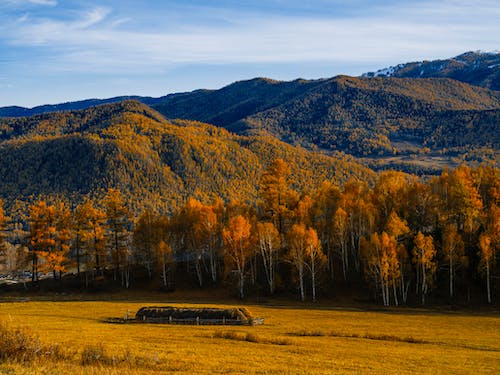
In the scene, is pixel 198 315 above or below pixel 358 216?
below

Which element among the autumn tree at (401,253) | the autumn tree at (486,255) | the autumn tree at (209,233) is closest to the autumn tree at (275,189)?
the autumn tree at (209,233)

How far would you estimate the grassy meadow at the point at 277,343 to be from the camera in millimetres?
Result: 30672

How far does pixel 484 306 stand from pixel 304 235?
26.1m

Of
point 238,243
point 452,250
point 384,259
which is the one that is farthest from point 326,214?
point 452,250

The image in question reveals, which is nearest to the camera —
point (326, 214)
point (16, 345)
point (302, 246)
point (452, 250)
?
point (16, 345)

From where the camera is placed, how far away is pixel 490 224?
7131 centimetres

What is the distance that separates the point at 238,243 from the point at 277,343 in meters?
38.3

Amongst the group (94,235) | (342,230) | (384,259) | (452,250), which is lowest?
(384,259)

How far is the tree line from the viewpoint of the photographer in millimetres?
72438

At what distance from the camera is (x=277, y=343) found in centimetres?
4288

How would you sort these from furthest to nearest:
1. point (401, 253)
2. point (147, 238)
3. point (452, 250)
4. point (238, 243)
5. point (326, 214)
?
point (147, 238)
point (326, 214)
point (238, 243)
point (401, 253)
point (452, 250)

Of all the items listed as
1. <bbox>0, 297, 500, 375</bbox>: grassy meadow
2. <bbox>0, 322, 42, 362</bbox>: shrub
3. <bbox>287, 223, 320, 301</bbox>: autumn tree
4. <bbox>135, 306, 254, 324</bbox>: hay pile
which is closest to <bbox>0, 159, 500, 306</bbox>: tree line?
<bbox>287, 223, 320, 301</bbox>: autumn tree

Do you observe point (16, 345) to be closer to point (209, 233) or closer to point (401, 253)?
point (401, 253)

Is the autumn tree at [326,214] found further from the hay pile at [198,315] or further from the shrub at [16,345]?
the shrub at [16,345]
